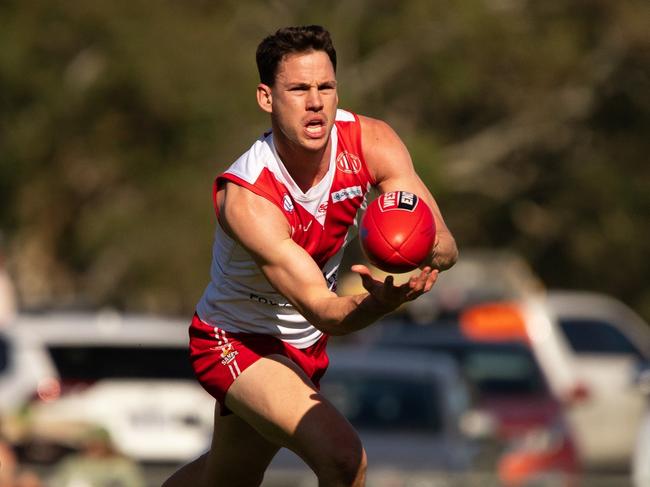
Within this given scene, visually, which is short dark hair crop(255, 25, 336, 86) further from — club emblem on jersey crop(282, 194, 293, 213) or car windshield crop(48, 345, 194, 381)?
car windshield crop(48, 345, 194, 381)

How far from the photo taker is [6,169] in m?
31.9

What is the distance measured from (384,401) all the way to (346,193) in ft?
20.1

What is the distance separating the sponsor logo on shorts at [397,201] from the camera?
18.8ft

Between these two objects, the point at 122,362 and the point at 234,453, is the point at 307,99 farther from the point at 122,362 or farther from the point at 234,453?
the point at 122,362

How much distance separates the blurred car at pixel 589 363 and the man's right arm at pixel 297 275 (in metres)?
9.81

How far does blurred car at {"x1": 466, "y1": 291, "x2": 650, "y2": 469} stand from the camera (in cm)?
1734

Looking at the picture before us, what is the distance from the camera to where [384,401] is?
12297 millimetres

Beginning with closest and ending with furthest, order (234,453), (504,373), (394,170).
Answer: (394,170), (234,453), (504,373)

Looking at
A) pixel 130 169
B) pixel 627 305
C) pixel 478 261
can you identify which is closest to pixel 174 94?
pixel 130 169

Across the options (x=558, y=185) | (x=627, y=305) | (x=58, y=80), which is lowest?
(x=627, y=305)

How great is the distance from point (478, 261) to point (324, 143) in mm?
21990

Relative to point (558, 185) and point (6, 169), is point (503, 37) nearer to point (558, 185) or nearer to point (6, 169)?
point (558, 185)

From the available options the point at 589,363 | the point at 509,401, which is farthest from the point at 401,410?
the point at 589,363

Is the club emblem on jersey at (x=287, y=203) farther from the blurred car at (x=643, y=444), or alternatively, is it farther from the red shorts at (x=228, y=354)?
the blurred car at (x=643, y=444)
